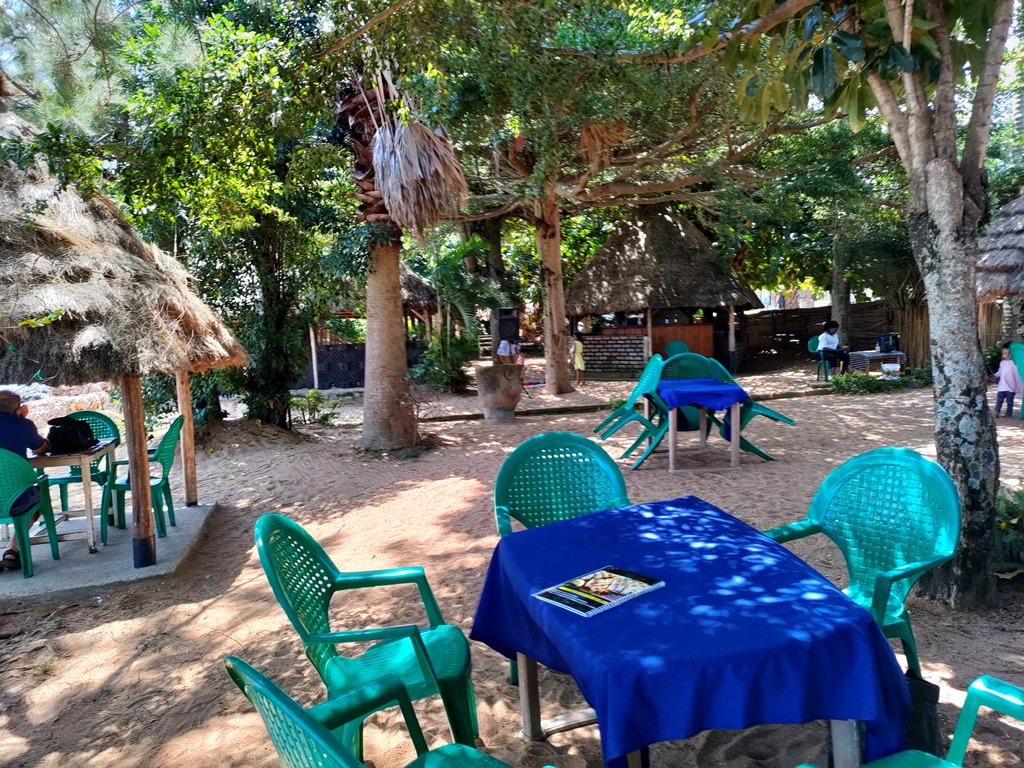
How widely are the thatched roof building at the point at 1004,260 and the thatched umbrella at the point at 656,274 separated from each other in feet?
23.1

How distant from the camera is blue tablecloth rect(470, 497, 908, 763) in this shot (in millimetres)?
1628

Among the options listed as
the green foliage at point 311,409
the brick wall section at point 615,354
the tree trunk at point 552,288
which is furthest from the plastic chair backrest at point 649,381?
the brick wall section at point 615,354

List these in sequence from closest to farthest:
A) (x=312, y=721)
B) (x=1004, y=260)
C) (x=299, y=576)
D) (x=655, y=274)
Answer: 1. (x=312, y=721)
2. (x=299, y=576)
3. (x=1004, y=260)
4. (x=655, y=274)

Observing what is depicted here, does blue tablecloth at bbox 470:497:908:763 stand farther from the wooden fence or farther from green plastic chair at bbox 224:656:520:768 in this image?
the wooden fence

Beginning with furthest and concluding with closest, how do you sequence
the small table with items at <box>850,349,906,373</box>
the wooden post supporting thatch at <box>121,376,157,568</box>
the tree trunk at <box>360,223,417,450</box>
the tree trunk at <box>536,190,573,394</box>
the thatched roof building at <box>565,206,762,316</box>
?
the thatched roof building at <box>565,206,762,316</box>, the small table with items at <box>850,349,906,373</box>, the tree trunk at <box>536,190,573,394</box>, the tree trunk at <box>360,223,417,450</box>, the wooden post supporting thatch at <box>121,376,157,568</box>

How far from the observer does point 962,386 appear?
3666 mm

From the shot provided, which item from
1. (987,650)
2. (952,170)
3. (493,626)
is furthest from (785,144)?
(493,626)

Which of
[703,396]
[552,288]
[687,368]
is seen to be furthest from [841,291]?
[703,396]

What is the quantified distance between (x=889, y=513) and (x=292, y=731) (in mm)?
2477

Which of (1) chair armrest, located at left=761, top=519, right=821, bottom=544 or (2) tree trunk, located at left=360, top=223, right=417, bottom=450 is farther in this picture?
(2) tree trunk, located at left=360, top=223, right=417, bottom=450

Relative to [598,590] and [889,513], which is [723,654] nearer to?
[598,590]

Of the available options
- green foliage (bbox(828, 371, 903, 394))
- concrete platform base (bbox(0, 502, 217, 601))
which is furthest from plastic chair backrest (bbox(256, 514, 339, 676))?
green foliage (bbox(828, 371, 903, 394))

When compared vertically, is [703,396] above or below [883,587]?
above

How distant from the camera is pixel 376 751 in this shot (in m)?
2.86
